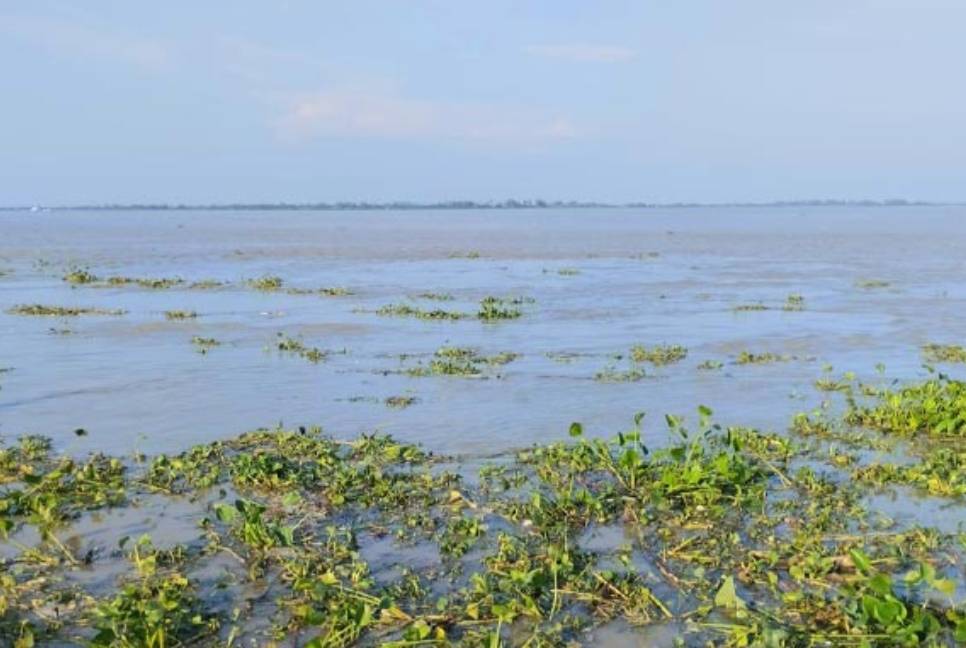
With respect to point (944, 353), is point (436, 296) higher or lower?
lower

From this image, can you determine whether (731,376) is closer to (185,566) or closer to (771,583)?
(771,583)

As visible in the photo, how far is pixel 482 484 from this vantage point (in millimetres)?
9133

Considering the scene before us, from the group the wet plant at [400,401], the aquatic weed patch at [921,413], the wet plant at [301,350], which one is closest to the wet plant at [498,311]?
the wet plant at [301,350]

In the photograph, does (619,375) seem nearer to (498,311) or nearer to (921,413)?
(921,413)

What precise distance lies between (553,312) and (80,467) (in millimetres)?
16343

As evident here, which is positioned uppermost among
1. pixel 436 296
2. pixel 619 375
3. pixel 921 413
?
pixel 921 413

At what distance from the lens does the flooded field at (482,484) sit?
616 cm

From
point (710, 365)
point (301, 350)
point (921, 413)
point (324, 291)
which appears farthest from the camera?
point (324, 291)

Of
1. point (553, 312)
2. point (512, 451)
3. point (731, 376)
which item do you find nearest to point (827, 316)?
point (553, 312)

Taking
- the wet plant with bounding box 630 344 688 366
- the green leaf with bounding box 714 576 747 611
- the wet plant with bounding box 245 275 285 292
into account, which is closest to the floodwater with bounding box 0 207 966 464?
the wet plant with bounding box 630 344 688 366

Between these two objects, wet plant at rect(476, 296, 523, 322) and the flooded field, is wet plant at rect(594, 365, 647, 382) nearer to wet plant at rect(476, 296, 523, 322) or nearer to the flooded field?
the flooded field

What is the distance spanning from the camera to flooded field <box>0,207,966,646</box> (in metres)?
6.16

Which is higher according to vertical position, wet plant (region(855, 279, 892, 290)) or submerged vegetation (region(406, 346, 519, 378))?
wet plant (region(855, 279, 892, 290))

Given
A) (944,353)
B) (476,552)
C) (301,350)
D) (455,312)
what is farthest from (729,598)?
(455,312)
